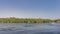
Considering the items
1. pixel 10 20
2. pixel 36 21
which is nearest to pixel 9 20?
pixel 10 20

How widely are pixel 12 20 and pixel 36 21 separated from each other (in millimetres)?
4965

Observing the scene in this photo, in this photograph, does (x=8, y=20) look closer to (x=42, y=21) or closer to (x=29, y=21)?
(x=29, y=21)

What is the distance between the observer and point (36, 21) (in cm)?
2342

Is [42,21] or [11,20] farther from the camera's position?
[42,21]

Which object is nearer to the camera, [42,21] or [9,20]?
[9,20]

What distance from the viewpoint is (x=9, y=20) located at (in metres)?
21.6

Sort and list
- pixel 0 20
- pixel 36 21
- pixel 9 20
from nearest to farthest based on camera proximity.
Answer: pixel 0 20 → pixel 9 20 → pixel 36 21

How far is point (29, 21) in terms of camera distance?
2208cm

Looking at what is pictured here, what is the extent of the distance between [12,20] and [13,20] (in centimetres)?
19

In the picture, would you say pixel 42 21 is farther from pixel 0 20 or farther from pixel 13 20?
pixel 0 20

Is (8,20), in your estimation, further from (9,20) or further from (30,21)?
(30,21)

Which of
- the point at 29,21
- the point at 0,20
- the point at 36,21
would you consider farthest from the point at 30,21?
the point at 0,20

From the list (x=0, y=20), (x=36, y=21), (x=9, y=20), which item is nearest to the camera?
(x=0, y=20)

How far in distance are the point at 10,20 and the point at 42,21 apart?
6.68 m
